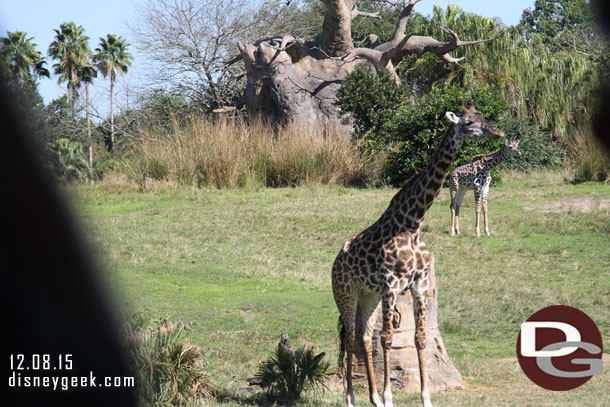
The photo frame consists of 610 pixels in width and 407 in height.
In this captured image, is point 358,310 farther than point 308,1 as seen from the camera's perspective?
No

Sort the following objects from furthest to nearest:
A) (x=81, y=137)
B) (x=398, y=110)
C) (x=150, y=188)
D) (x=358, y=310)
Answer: (x=81, y=137) < (x=398, y=110) < (x=150, y=188) < (x=358, y=310)

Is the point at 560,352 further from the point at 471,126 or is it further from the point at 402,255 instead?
the point at 471,126

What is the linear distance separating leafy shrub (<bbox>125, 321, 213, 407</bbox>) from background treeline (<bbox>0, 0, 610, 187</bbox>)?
7.75 metres


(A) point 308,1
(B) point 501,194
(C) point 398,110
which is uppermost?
(A) point 308,1

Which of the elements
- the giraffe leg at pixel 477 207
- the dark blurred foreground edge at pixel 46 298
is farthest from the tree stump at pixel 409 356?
the giraffe leg at pixel 477 207

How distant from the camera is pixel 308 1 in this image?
39.4 metres

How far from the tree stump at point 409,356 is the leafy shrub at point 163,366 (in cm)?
149

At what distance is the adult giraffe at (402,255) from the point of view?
5445 mm

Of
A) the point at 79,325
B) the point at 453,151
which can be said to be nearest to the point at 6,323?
the point at 79,325

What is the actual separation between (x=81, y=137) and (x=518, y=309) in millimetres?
26924

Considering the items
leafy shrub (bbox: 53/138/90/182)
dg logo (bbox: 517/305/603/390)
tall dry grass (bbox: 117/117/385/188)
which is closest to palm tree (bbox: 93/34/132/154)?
leafy shrub (bbox: 53/138/90/182)

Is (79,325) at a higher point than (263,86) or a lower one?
lower

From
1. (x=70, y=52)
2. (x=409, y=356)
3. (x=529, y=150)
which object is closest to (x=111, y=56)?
(x=70, y=52)

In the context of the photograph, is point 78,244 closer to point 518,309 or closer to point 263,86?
point 518,309
